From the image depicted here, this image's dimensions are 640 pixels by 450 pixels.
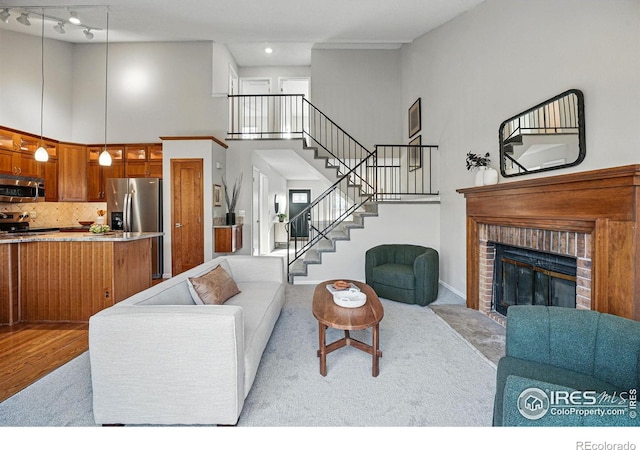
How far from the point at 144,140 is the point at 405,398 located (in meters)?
6.39

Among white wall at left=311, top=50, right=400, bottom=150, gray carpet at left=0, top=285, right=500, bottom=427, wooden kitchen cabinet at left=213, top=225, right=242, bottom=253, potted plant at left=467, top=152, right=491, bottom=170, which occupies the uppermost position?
white wall at left=311, top=50, right=400, bottom=150

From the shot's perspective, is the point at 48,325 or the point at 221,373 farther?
the point at 48,325

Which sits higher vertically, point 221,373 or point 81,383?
point 221,373

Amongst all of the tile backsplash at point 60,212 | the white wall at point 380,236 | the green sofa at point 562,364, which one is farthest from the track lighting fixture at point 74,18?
the green sofa at point 562,364

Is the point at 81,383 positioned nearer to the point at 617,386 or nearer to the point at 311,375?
the point at 311,375

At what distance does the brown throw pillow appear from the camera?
2.37 meters

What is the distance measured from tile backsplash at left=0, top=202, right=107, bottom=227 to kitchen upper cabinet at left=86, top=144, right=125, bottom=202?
266 mm

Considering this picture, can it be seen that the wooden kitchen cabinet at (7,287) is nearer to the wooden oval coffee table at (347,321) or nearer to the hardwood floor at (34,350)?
the hardwood floor at (34,350)

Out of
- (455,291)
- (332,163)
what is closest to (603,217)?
(455,291)

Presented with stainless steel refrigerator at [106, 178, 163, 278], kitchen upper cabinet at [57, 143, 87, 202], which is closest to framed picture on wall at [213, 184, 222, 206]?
stainless steel refrigerator at [106, 178, 163, 278]

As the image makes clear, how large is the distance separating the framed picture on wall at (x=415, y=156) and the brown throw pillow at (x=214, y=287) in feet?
13.7

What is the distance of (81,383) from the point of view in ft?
6.89

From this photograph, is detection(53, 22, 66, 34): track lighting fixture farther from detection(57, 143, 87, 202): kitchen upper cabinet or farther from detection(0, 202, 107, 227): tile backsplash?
detection(0, 202, 107, 227): tile backsplash
